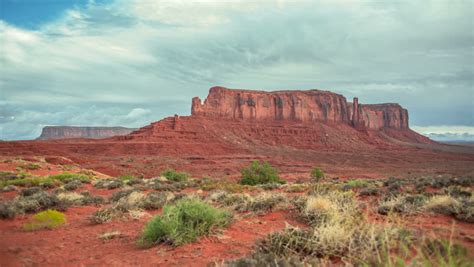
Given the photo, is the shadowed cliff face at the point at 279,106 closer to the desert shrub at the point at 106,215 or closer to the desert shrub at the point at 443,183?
the desert shrub at the point at 443,183

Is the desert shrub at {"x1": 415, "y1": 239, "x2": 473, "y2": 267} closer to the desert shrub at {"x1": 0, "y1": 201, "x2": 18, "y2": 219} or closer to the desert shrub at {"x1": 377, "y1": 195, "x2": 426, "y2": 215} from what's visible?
the desert shrub at {"x1": 377, "y1": 195, "x2": 426, "y2": 215}

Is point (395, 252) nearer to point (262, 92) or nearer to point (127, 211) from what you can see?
point (127, 211)

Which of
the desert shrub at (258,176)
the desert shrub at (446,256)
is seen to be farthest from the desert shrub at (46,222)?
the desert shrub at (258,176)

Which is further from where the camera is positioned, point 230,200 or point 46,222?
point 230,200

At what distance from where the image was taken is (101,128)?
194 meters

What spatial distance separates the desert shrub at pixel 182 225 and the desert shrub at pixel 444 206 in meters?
4.59

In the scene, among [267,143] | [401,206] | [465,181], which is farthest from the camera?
[267,143]

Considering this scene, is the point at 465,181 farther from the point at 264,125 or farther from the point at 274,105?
the point at 274,105

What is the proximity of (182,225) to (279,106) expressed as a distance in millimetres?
120018

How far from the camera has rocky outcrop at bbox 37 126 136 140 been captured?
185500mm

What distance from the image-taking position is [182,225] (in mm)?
6262

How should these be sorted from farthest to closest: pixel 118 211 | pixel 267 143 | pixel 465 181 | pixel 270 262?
pixel 267 143 → pixel 465 181 → pixel 118 211 → pixel 270 262

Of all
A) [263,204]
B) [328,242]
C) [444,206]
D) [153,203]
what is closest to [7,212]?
[153,203]

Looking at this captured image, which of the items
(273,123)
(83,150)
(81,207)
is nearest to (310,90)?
(273,123)
